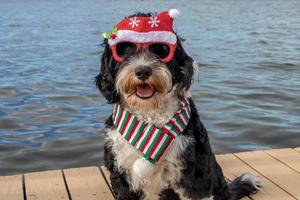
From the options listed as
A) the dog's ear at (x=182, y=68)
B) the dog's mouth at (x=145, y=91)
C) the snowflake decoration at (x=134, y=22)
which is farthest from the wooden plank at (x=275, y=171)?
the snowflake decoration at (x=134, y=22)

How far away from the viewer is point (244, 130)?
6.82 metres

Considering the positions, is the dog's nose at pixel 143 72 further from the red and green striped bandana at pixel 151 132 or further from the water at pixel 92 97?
the water at pixel 92 97

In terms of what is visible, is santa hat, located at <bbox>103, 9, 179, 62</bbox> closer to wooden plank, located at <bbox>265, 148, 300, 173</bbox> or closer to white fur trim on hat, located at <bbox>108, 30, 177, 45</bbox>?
white fur trim on hat, located at <bbox>108, 30, 177, 45</bbox>

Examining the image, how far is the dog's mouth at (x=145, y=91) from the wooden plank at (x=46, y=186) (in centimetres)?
139

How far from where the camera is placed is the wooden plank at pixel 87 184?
4.13 metres

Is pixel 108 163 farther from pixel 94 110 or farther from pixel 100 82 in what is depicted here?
pixel 94 110

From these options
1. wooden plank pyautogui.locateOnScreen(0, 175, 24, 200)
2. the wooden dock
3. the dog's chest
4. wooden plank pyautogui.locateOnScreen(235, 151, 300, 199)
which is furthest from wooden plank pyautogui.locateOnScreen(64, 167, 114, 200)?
wooden plank pyautogui.locateOnScreen(235, 151, 300, 199)

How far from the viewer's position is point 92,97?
8414mm

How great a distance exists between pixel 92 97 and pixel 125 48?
5.36 meters

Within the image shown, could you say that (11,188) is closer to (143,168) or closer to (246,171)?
(143,168)

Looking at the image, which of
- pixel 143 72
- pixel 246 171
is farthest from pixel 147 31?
pixel 246 171

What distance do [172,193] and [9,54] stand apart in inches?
415

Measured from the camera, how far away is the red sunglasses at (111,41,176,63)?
3008mm

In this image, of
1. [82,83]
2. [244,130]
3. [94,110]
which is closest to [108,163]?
[244,130]
